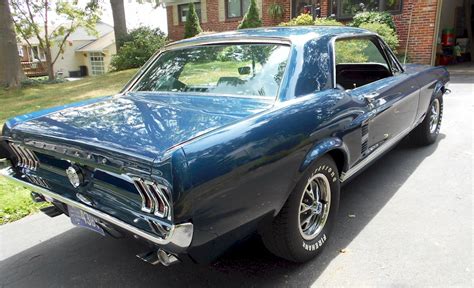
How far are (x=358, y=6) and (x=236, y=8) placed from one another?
225 inches

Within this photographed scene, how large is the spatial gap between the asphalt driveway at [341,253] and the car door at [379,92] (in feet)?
1.92

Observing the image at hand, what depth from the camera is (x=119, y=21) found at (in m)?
16.4

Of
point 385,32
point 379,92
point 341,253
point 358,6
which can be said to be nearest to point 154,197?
point 341,253

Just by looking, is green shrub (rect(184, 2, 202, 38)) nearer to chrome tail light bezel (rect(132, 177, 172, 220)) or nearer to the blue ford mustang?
the blue ford mustang

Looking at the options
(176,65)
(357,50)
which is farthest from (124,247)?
(357,50)

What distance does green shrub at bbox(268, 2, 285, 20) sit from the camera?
1452 centimetres

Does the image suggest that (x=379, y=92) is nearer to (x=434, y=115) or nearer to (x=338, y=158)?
(x=338, y=158)

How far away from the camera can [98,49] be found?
40.5m

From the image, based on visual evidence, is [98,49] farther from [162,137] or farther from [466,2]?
[162,137]

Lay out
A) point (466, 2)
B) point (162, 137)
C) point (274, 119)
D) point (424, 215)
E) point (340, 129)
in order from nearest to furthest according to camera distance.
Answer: point (162, 137), point (274, 119), point (340, 129), point (424, 215), point (466, 2)

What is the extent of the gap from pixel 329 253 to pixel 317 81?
125cm

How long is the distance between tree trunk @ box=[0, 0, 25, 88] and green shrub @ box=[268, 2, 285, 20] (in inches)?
337

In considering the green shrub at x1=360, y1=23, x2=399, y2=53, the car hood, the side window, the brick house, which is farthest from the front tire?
the green shrub at x1=360, y1=23, x2=399, y2=53

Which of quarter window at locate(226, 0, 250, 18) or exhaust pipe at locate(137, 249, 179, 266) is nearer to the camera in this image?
exhaust pipe at locate(137, 249, 179, 266)
